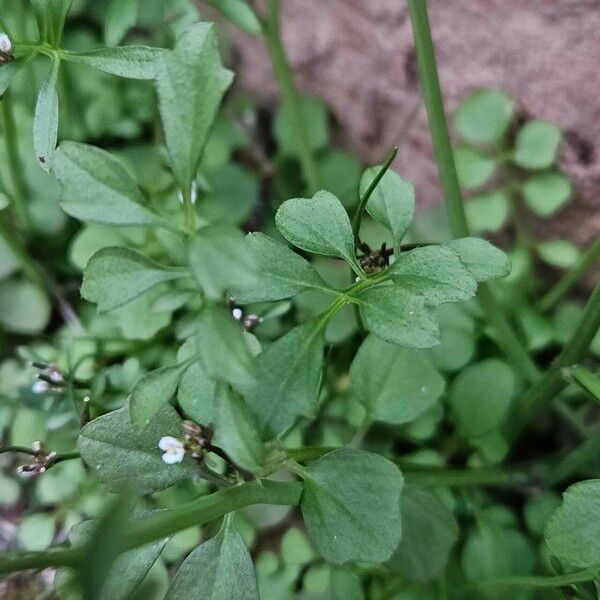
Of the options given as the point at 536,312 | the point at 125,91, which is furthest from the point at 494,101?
the point at 125,91

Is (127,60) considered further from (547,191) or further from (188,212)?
(547,191)

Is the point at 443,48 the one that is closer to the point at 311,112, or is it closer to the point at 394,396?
the point at 311,112

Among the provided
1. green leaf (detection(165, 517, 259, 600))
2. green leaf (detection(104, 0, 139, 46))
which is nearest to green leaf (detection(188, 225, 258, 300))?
green leaf (detection(165, 517, 259, 600))

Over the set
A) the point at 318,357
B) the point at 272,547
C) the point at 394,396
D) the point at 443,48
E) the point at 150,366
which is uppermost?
the point at 443,48

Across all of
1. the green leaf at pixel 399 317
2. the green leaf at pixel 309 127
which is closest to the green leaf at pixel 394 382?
the green leaf at pixel 399 317

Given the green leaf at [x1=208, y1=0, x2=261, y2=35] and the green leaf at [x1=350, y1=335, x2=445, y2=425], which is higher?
the green leaf at [x1=208, y1=0, x2=261, y2=35]

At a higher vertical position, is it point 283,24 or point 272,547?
point 283,24

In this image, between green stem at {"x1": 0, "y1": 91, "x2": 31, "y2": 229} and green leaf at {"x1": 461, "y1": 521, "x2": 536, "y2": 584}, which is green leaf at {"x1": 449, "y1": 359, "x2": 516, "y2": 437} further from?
green stem at {"x1": 0, "y1": 91, "x2": 31, "y2": 229}
